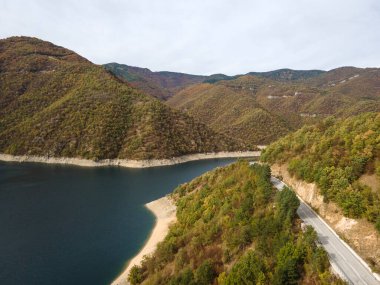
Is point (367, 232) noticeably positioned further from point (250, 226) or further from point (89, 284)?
point (89, 284)

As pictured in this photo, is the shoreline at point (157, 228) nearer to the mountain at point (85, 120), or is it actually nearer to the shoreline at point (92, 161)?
the shoreline at point (92, 161)

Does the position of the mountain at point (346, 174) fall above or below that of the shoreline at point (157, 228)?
above

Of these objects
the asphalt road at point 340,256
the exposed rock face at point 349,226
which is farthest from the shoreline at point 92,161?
the asphalt road at point 340,256

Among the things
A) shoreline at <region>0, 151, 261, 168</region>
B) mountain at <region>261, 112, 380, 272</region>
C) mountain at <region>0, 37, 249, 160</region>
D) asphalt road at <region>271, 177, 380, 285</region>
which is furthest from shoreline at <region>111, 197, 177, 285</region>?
mountain at <region>0, 37, 249, 160</region>

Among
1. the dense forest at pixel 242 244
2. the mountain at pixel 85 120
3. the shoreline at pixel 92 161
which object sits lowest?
the dense forest at pixel 242 244

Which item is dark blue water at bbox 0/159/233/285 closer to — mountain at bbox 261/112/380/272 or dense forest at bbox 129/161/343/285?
dense forest at bbox 129/161/343/285
